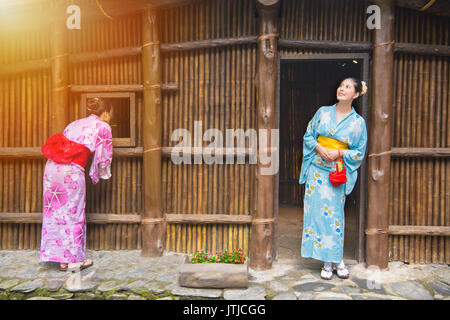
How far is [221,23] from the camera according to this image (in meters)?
4.39

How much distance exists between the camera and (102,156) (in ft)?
13.7

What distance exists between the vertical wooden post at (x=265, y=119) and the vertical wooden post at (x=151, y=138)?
4.05ft

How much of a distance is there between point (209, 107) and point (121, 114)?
1216 mm

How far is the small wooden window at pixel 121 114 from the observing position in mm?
4531

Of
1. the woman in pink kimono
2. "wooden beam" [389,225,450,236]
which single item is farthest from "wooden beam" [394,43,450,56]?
the woman in pink kimono

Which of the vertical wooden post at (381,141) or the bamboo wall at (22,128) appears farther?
the bamboo wall at (22,128)

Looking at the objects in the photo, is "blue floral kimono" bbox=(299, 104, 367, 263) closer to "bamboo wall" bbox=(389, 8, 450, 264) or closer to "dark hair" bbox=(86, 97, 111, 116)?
"bamboo wall" bbox=(389, 8, 450, 264)

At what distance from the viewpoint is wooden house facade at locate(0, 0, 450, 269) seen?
4.18 m

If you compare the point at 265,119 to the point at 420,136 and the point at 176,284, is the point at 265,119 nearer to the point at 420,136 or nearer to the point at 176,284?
the point at 420,136

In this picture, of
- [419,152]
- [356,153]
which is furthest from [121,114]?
[419,152]

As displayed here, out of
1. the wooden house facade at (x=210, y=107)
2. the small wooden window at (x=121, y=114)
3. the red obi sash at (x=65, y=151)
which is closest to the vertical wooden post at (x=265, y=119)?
the wooden house facade at (x=210, y=107)

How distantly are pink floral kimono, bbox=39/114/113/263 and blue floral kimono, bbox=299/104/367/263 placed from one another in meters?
2.55

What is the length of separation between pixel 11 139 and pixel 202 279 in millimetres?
3277

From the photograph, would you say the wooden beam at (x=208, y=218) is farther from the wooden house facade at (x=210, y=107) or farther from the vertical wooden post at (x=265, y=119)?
the vertical wooden post at (x=265, y=119)
